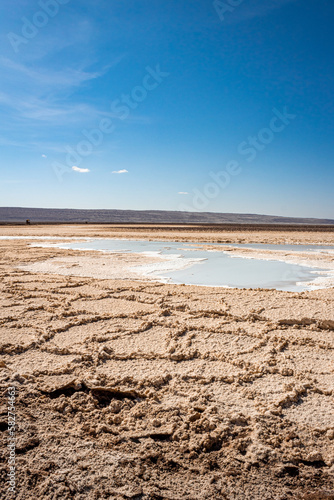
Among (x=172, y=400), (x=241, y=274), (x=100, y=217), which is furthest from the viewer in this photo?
(x=100, y=217)

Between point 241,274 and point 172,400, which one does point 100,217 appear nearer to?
point 241,274

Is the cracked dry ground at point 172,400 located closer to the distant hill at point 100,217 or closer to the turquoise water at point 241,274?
the turquoise water at point 241,274

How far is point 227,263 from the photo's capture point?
8875mm

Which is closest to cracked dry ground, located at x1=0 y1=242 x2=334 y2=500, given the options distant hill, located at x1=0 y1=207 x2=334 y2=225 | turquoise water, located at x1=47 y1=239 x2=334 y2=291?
turquoise water, located at x1=47 y1=239 x2=334 y2=291

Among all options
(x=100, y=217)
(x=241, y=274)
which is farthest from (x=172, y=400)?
(x=100, y=217)

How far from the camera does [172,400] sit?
2.52 metres

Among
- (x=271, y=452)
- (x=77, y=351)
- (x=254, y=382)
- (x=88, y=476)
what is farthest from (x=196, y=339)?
Result: (x=88, y=476)

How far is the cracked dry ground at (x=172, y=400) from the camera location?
1867 mm

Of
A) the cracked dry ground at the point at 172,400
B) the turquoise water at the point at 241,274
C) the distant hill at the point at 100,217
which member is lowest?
the cracked dry ground at the point at 172,400

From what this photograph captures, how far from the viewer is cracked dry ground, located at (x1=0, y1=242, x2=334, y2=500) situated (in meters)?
1.87

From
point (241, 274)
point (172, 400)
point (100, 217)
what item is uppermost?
point (100, 217)

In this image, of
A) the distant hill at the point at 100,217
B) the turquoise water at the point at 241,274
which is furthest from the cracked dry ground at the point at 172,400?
the distant hill at the point at 100,217

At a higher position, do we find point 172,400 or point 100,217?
point 100,217

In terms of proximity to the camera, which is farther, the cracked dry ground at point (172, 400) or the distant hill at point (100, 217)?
the distant hill at point (100, 217)
